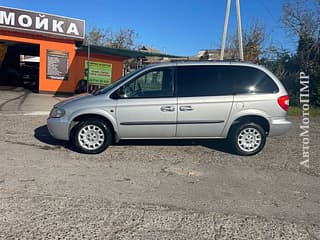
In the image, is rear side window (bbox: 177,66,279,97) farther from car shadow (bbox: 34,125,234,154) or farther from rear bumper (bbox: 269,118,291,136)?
car shadow (bbox: 34,125,234,154)

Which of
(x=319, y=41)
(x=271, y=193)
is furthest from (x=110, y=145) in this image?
(x=319, y=41)

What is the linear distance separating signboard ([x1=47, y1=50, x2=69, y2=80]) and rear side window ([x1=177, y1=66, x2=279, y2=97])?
1322 centimetres

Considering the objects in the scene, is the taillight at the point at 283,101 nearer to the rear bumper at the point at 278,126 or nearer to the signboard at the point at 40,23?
the rear bumper at the point at 278,126

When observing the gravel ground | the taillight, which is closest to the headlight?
the gravel ground

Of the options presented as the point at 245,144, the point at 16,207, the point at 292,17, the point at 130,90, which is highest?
the point at 292,17

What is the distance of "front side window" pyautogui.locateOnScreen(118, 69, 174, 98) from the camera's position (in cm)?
568

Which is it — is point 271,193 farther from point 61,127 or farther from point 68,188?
point 61,127

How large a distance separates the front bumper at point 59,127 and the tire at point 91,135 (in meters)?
0.17

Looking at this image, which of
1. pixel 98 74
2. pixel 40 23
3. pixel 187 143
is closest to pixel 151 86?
pixel 187 143

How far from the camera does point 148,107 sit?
560cm

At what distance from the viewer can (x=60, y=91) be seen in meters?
17.5

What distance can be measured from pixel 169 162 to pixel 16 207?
2.79 meters

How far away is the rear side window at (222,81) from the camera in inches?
227

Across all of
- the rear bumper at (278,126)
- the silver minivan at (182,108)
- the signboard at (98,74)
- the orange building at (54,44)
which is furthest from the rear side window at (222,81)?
the orange building at (54,44)
